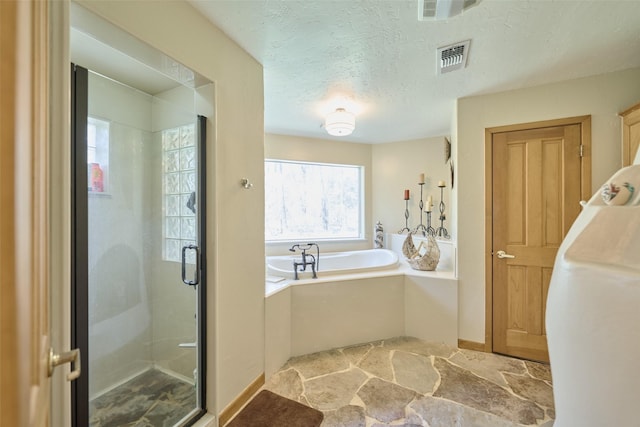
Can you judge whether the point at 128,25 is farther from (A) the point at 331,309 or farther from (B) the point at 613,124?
(B) the point at 613,124

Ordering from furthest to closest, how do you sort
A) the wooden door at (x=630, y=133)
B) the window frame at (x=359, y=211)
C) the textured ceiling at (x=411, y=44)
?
the window frame at (x=359, y=211) < the wooden door at (x=630, y=133) < the textured ceiling at (x=411, y=44)

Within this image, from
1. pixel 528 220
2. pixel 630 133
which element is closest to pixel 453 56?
pixel 630 133

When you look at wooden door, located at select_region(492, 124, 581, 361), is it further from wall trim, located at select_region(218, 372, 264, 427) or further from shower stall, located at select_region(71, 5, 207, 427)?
shower stall, located at select_region(71, 5, 207, 427)

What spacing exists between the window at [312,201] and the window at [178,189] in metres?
1.95

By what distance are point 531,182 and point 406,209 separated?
1.94 m

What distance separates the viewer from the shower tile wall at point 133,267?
163 centimetres

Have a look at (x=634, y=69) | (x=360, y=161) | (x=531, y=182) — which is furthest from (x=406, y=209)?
(x=634, y=69)

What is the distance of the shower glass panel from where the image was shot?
5.30 ft

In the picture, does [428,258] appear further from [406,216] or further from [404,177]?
[404,177]

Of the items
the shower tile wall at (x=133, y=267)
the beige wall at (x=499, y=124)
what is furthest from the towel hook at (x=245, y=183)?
the beige wall at (x=499, y=124)

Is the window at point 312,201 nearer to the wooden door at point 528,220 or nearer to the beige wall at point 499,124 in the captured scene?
the beige wall at point 499,124

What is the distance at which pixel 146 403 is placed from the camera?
178 centimetres

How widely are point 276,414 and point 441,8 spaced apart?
101 inches

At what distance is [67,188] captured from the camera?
0.96m
